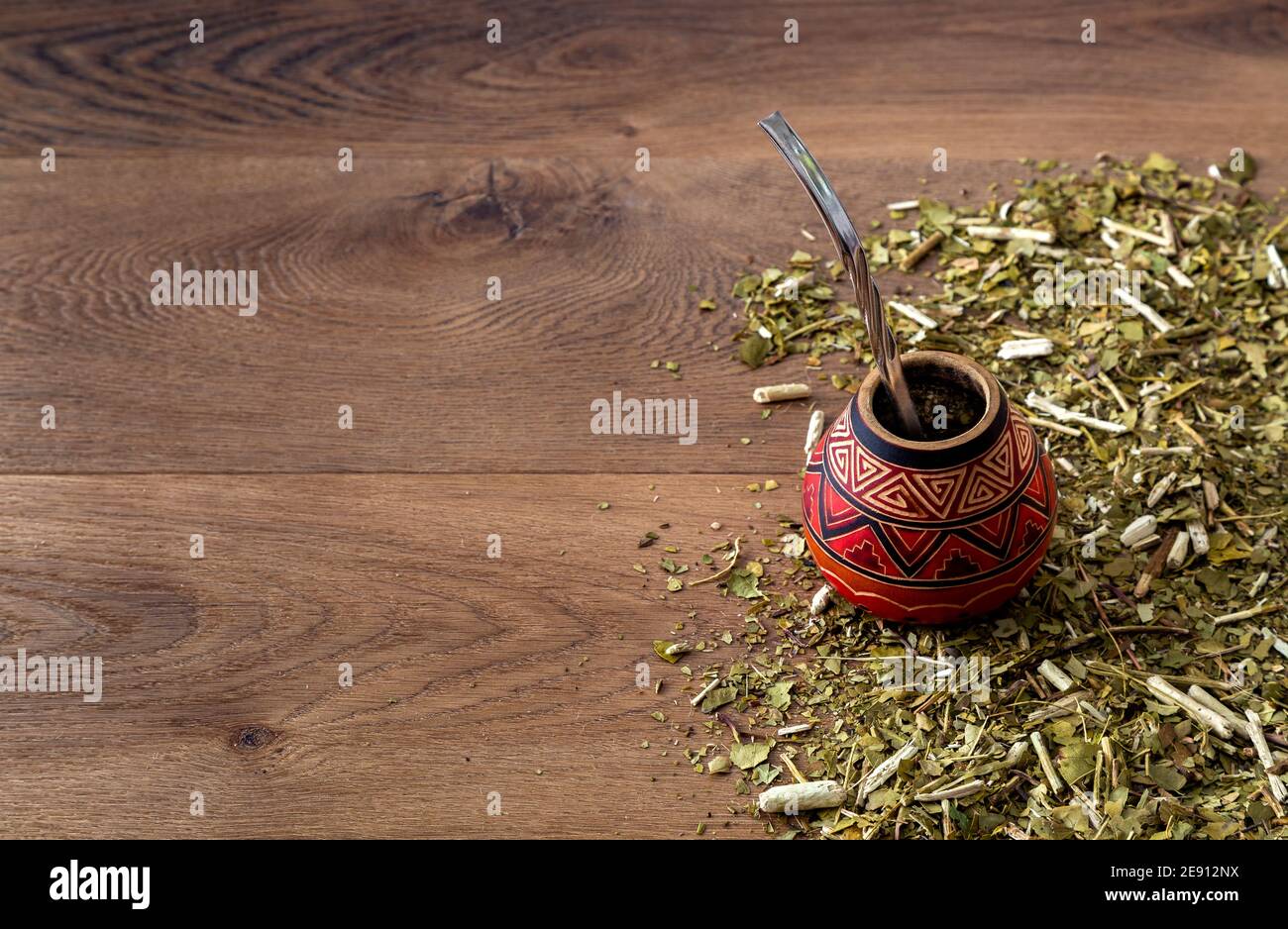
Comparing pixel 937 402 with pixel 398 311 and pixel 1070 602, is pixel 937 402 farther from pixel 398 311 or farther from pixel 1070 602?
pixel 398 311

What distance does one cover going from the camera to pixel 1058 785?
3.48ft

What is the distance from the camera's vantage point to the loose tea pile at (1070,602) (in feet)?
3.51

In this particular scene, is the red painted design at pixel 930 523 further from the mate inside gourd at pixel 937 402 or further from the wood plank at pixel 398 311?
the wood plank at pixel 398 311

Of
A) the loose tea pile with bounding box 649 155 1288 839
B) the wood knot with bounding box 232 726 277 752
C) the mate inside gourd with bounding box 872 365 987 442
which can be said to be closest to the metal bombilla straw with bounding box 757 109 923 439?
the mate inside gourd with bounding box 872 365 987 442

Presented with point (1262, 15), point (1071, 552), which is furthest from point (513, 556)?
point (1262, 15)

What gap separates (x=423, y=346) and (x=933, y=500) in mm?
690

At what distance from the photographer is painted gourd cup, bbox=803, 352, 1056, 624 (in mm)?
1041

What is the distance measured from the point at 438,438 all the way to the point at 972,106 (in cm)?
89

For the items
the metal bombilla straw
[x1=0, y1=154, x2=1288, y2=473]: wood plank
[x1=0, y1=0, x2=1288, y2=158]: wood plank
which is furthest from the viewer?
[x1=0, y1=0, x2=1288, y2=158]: wood plank

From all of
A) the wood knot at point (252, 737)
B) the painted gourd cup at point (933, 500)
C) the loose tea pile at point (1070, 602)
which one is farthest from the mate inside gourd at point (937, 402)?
the wood knot at point (252, 737)

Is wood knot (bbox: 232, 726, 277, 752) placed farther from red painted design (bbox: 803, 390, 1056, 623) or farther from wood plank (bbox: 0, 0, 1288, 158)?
wood plank (bbox: 0, 0, 1288, 158)

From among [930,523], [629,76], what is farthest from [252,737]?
[629,76]

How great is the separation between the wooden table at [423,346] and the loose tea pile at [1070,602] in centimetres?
5

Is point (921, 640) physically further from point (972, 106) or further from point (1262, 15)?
point (1262, 15)
